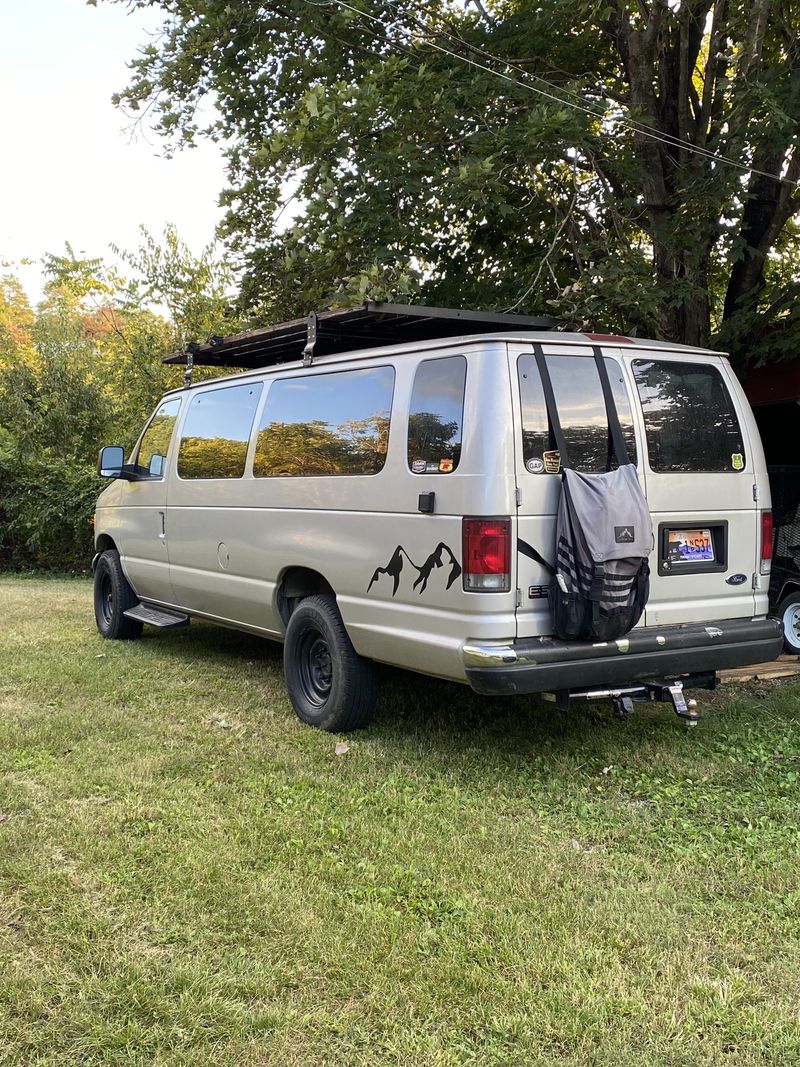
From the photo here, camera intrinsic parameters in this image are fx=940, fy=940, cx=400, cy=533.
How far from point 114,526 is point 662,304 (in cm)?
520

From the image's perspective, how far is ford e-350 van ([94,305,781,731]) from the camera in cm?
450

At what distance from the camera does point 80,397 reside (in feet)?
54.0

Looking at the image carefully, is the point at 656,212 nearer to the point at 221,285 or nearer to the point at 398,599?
the point at 398,599

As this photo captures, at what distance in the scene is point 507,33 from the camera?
807 centimetres

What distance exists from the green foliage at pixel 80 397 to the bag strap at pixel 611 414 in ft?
36.8

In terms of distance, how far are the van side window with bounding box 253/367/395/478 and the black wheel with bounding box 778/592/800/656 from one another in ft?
14.1

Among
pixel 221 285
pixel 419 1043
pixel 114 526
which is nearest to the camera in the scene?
pixel 419 1043

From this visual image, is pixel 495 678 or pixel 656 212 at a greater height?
pixel 656 212

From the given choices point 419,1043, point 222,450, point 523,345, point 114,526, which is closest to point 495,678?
point 523,345

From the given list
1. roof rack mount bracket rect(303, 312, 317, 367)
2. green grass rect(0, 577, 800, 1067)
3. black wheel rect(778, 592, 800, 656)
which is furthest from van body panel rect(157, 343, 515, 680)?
black wheel rect(778, 592, 800, 656)

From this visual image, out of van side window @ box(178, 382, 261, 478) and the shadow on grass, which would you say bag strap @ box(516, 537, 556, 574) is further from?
van side window @ box(178, 382, 261, 478)

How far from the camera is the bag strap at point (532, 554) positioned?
4.48 meters

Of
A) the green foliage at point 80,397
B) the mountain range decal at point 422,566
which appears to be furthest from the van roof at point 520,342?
the green foliage at point 80,397

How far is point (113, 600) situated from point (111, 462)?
1.36 metres
